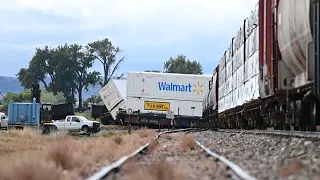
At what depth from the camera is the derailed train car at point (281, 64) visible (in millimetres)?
11008

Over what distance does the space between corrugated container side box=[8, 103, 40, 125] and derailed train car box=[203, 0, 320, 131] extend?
1334 inches

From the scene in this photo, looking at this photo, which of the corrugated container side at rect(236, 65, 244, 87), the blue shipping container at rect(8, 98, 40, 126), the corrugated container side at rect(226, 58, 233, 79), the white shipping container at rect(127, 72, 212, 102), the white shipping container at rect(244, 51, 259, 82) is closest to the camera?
the white shipping container at rect(244, 51, 259, 82)

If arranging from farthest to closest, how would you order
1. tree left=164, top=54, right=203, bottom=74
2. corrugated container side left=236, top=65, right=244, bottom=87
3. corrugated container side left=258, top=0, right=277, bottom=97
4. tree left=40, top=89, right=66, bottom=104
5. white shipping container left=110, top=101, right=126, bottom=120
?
tree left=164, top=54, right=203, bottom=74 < tree left=40, top=89, right=66, bottom=104 < white shipping container left=110, top=101, right=126, bottom=120 < corrugated container side left=236, top=65, right=244, bottom=87 < corrugated container side left=258, top=0, right=277, bottom=97

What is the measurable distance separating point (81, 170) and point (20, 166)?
3.23ft

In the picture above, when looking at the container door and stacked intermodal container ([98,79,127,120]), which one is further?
stacked intermodal container ([98,79,127,120])

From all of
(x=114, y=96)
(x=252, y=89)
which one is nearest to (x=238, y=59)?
(x=252, y=89)

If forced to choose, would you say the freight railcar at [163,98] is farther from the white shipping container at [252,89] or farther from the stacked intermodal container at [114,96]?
the white shipping container at [252,89]

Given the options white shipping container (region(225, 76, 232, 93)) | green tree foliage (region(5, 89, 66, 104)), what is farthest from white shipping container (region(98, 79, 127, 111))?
green tree foliage (region(5, 89, 66, 104))

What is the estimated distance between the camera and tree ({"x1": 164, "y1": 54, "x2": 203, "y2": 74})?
507 feet

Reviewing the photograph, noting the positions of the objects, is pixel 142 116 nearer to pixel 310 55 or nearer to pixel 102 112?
pixel 102 112

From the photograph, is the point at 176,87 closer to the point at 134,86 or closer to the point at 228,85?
the point at 134,86

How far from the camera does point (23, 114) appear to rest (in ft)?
176

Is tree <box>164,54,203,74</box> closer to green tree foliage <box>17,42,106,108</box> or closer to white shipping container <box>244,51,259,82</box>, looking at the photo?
green tree foliage <box>17,42,106,108</box>

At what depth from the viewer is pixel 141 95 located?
5647 cm
